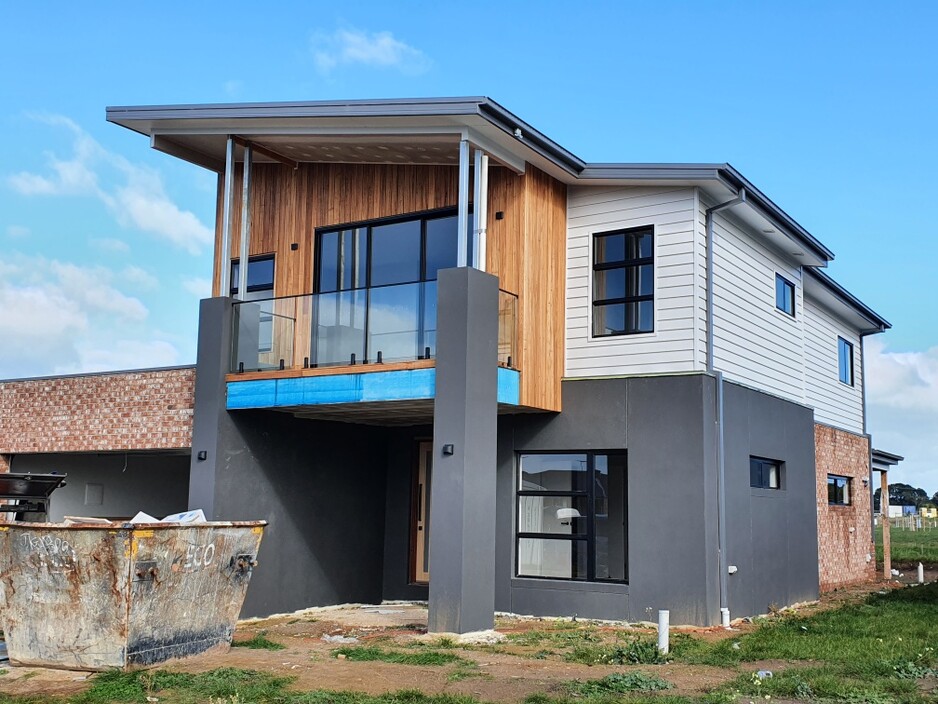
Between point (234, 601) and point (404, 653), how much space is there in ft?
5.96

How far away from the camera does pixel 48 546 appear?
980cm

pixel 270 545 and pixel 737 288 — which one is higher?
pixel 737 288

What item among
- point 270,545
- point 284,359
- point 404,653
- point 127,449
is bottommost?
point 404,653

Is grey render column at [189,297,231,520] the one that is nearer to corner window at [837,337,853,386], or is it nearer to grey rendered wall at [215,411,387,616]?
grey rendered wall at [215,411,387,616]

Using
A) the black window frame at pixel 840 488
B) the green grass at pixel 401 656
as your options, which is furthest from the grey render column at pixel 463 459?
the black window frame at pixel 840 488

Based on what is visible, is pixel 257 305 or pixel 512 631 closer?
pixel 512 631

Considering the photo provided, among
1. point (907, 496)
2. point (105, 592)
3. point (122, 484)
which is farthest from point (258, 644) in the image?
point (907, 496)

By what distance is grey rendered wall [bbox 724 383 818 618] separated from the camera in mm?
14961

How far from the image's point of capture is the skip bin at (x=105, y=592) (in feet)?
31.5

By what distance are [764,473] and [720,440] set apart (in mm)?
2590

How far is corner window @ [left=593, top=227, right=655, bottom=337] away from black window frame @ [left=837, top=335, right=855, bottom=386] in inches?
365

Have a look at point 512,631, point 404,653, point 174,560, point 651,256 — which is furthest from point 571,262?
point 174,560

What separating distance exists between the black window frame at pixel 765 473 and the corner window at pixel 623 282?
292cm

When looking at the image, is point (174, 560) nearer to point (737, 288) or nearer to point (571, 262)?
point (571, 262)
